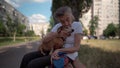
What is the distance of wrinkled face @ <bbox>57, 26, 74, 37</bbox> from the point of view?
130 inches

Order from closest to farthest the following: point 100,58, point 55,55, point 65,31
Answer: point 55,55
point 65,31
point 100,58

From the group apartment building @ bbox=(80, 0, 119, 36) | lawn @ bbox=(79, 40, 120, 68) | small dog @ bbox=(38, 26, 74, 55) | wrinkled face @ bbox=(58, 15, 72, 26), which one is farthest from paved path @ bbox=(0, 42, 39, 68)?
apartment building @ bbox=(80, 0, 119, 36)

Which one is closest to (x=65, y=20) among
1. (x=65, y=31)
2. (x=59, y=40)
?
(x=65, y=31)

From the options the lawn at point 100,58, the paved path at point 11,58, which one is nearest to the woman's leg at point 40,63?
the lawn at point 100,58

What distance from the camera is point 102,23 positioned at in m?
132

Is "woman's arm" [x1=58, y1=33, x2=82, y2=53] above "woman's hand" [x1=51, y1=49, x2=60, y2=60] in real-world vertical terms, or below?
above

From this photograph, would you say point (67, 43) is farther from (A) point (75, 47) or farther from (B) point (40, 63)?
(B) point (40, 63)

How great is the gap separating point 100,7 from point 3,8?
187 ft

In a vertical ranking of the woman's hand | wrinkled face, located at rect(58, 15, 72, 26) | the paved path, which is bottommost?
the paved path

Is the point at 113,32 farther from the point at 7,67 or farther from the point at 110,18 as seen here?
the point at 7,67

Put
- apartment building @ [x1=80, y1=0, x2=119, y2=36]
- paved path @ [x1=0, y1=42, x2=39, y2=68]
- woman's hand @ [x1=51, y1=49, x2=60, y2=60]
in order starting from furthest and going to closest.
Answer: apartment building @ [x1=80, y1=0, x2=119, y2=36] < paved path @ [x1=0, y1=42, x2=39, y2=68] < woman's hand @ [x1=51, y1=49, x2=60, y2=60]

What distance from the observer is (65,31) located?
10.8 ft

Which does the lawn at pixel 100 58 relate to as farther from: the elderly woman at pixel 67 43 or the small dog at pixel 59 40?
the small dog at pixel 59 40

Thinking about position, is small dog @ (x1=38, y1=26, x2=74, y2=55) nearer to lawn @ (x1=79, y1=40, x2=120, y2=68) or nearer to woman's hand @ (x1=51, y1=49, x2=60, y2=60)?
woman's hand @ (x1=51, y1=49, x2=60, y2=60)
